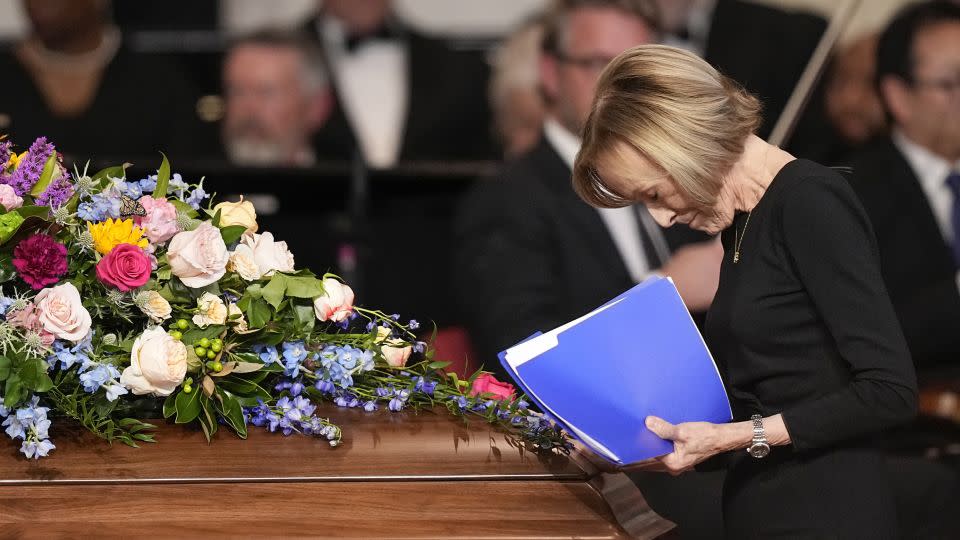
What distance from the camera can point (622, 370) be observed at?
1564mm

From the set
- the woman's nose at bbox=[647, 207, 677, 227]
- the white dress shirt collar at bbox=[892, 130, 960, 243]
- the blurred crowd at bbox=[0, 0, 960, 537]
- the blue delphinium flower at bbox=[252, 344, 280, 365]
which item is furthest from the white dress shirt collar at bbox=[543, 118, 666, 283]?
the blue delphinium flower at bbox=[252, 344, 280, 365]

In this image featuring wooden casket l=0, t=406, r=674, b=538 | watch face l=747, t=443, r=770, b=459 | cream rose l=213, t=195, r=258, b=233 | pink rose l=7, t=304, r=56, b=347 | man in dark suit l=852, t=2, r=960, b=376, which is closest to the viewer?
wooden casket l=0, t=406, r=674, b=538

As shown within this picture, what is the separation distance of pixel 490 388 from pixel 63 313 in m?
0.64

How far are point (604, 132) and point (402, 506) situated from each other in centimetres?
64

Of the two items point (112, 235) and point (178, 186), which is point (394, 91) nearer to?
point (178, 186)

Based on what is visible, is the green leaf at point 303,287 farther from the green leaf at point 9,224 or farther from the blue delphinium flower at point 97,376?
the green leaf at point 9,224

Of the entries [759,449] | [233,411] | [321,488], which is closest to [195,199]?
[233,411]

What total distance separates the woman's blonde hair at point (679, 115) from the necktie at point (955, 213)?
3.15 meters

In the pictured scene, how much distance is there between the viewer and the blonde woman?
1588mm

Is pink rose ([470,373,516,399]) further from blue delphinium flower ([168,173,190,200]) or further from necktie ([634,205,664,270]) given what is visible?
necktie ([634,205,664,270])

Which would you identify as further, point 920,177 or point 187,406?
point 920,177

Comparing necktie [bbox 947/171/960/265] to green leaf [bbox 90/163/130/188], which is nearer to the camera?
green leaf [bbox 90/163/130/188]

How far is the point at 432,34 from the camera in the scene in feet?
15.5

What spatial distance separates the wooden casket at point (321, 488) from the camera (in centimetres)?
142
